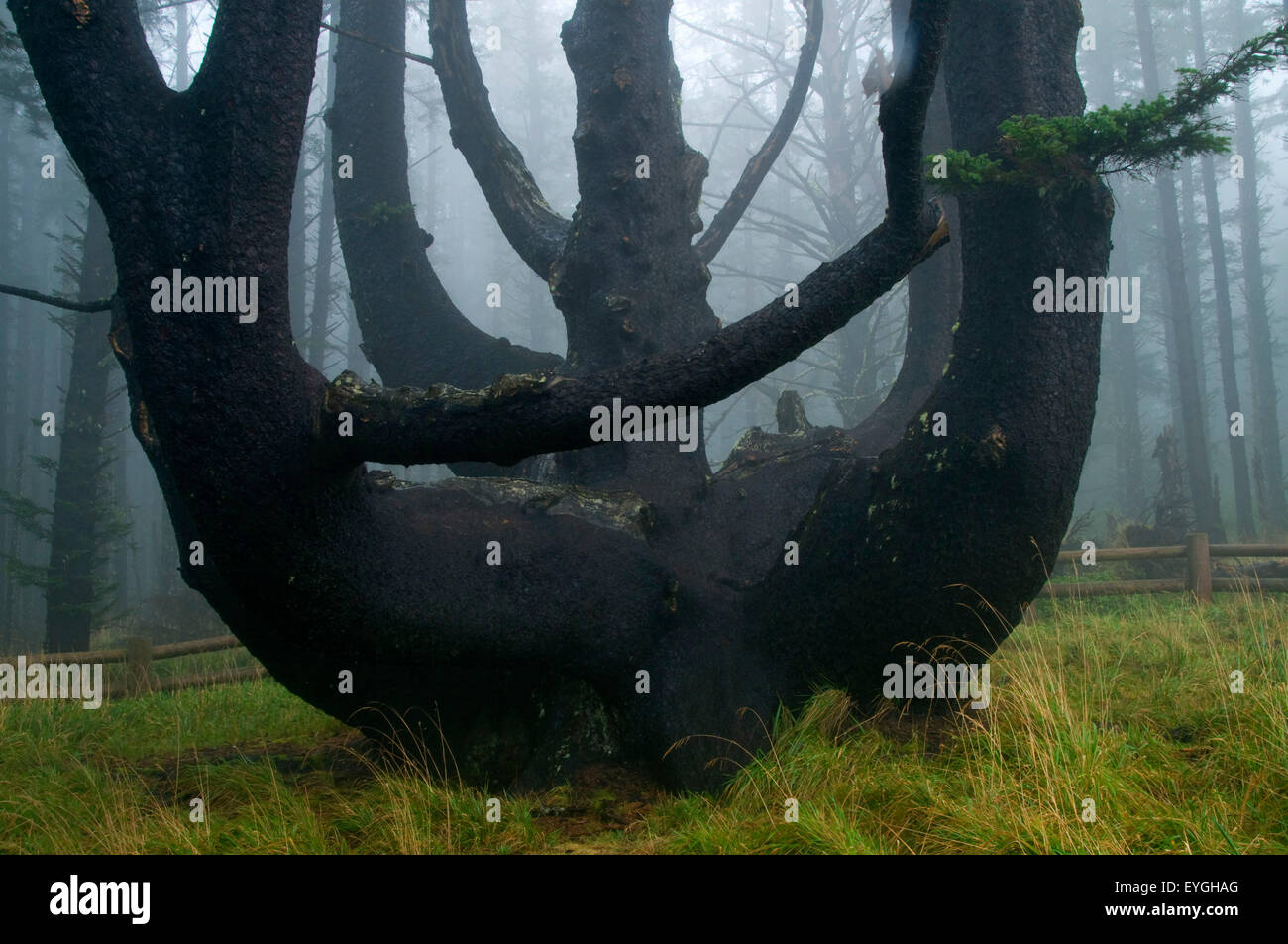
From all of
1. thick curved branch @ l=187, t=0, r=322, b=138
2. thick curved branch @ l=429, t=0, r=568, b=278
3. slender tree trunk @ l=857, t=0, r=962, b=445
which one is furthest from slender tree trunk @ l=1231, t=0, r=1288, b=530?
thick curved branch @ l=187, t=0, r=322, b=138

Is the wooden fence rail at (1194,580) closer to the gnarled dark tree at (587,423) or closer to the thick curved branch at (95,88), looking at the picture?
the gnarled dark tree at (587,423)

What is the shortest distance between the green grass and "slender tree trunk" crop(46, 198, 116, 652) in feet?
27.3

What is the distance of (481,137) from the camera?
7043mm

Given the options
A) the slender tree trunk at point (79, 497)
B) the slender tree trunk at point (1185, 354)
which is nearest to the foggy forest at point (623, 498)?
the slender tree trunk at point (79, 497)

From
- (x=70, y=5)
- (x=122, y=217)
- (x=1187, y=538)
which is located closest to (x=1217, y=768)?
(x=122, y=217)

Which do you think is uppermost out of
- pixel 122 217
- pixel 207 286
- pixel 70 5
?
pixel 70 5

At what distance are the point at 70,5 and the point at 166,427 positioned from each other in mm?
1551

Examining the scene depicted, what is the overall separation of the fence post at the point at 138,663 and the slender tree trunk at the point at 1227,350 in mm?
18902

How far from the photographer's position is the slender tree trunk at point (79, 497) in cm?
1250

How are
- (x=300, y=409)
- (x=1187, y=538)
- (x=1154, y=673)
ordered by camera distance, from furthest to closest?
(x=1187, y=538)
(x=1154, y=673)
(x=300, y=409)

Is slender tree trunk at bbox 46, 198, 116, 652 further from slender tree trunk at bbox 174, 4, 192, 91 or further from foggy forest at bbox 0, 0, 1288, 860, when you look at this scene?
slender tree trunk at bbox 174, 4, 192, 91
